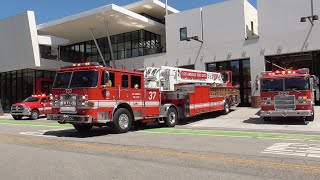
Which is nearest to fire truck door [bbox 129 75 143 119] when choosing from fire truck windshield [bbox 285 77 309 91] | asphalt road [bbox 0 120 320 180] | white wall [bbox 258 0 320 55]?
asphalt road [bbox 0 120 320 180]

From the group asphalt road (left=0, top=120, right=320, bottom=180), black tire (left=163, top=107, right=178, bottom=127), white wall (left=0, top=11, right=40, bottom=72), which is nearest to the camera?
asphalt road (left=0, top=120, right=320, bottom=180)

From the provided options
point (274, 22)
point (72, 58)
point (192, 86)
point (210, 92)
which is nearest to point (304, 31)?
point (274, 22)

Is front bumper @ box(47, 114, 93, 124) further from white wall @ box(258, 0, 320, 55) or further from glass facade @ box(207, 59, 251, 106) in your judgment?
glass facade @ box(207, 59, 251, 106)

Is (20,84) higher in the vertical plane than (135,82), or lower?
higher

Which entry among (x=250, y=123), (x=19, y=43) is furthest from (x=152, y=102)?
(x=19, y=43)

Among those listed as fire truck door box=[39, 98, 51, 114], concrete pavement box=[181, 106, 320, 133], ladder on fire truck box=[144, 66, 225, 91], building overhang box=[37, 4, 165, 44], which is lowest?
concrete pavement box=[181, 106, 320, 133]

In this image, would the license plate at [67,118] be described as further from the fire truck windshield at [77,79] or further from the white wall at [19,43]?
the white wall at [19,43]

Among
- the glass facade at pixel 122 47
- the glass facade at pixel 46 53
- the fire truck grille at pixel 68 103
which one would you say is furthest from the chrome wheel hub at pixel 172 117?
the glass facade at pixel 46 53

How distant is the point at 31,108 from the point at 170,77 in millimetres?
13652

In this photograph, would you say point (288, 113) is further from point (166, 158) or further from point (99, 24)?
point (99, 24)

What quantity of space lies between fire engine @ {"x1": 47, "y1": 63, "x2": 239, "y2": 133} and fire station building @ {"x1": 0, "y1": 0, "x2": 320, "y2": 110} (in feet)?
12.9

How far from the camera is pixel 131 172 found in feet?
25.3

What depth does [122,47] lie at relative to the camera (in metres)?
38.0

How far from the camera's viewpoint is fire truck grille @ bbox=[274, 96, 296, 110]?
1818cm
